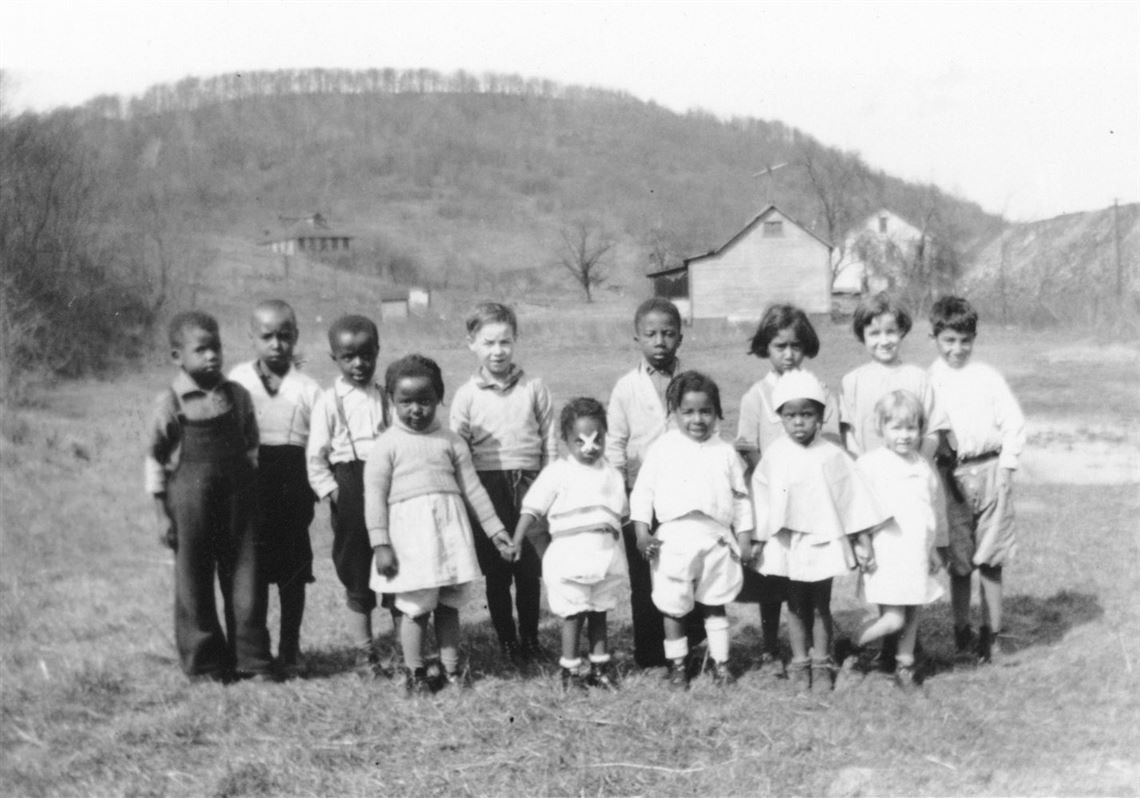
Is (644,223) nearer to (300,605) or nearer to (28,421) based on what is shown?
(28,421)

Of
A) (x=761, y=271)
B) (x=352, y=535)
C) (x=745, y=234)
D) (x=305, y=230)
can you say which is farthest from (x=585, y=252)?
(x=352, y=535)

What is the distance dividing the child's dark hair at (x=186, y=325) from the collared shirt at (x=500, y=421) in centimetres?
118

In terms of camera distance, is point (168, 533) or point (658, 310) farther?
point (658, 310)

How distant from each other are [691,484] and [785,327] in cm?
86

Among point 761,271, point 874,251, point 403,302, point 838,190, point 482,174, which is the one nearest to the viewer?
point 403,302

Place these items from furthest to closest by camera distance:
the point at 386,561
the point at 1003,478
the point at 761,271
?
the point at 761,271 → the point at 1003,478 → the point at 386,561

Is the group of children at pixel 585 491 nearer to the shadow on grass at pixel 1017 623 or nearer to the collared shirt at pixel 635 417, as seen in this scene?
the collared shirt at pixel 635 417

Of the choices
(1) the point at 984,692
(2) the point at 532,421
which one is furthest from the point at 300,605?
(1) the point at 984,692

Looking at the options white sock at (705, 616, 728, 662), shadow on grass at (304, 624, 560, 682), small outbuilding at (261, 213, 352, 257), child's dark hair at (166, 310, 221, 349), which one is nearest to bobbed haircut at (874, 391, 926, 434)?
white sock at (705, 616, 728, 662)

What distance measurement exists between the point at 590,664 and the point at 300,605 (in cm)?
149

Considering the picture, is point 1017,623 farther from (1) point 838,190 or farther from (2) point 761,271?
(1) point 838,190

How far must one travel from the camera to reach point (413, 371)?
15.1ft

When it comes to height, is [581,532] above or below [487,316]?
below

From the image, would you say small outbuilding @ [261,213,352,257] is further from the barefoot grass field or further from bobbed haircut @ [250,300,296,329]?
bobbed haircut @ [250,300,296,329]
